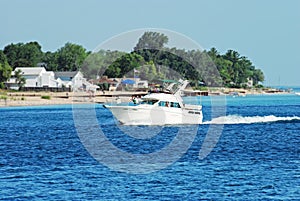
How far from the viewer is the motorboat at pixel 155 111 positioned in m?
63.9

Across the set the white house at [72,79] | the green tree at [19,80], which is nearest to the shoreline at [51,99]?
the green tree at [19,80]

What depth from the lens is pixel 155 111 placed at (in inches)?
2534

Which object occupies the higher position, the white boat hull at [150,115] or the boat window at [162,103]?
the boat window at [162,103]

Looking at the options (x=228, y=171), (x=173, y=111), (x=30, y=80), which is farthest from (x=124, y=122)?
(x=30, y=80)

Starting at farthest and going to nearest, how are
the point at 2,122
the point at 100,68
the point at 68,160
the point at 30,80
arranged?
1. the point at 100,68
2. the point at 30,80
3. the point at 2,122
4. the point at 68,160

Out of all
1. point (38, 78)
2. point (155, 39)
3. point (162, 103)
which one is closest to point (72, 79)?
point (38, 78)

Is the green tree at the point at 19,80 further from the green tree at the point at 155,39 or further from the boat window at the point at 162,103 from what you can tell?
the boat window at the point at 162,103

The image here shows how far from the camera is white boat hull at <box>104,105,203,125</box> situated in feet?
210

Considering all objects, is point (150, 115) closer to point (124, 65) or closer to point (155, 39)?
point (124, 65)

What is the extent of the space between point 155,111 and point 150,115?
594 mm

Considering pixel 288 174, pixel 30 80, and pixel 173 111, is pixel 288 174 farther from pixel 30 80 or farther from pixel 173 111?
pixel 30 80

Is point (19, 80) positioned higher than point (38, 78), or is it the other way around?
point (38, 78)

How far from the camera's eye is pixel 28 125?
74812 millimetres

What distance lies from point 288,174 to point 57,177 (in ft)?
38.0
